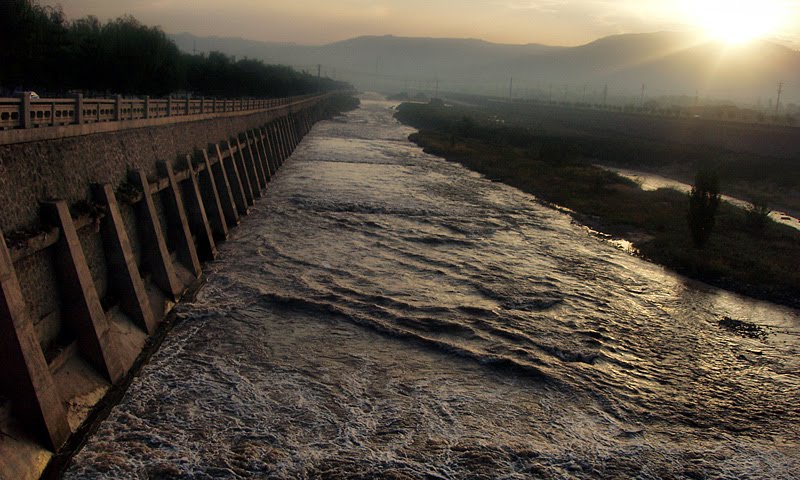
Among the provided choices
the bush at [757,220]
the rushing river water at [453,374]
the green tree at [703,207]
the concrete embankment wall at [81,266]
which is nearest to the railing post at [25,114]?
the concrete embankment wall at [81,266]

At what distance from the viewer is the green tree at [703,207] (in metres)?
29.2

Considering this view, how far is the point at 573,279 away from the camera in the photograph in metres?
23.7

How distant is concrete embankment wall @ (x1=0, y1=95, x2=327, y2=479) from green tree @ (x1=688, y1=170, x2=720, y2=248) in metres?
19.5

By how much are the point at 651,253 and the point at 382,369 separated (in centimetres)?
1720

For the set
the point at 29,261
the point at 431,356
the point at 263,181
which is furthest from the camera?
the point at 263,181

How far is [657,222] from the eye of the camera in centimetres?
3481

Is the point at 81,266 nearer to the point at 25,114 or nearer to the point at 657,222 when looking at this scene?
the point at 25,114

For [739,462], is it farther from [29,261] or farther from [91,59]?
Answer: [91,59]

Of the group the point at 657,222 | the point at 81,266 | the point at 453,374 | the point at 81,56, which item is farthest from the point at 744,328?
the point at 81,56

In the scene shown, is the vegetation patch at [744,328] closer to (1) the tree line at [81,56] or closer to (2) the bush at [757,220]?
(2) the bush at [757,220]

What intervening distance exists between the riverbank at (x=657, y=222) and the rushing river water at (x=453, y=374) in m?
1.61

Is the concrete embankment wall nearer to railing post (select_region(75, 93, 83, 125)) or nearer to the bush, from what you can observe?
railing post (select_region(75, 93, 83, 125))

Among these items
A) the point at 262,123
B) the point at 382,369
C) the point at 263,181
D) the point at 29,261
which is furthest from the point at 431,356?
the point at 262,123

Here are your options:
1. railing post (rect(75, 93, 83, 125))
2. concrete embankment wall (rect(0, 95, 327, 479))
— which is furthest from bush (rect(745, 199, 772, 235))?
railing post (rect(75, 93, 83, 125))
